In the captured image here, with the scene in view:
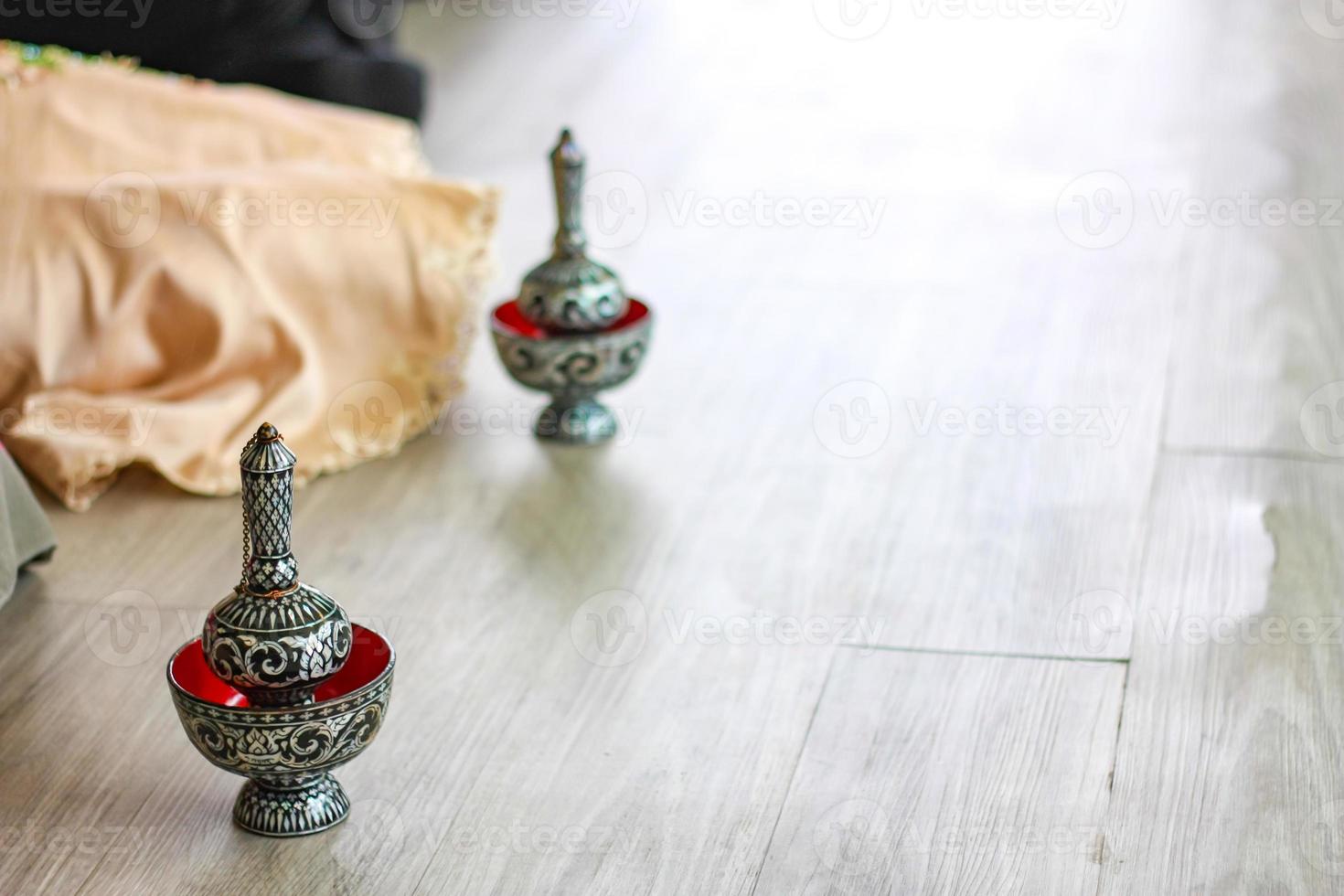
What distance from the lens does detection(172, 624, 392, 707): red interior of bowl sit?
1.36 m

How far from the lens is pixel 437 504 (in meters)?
2.05

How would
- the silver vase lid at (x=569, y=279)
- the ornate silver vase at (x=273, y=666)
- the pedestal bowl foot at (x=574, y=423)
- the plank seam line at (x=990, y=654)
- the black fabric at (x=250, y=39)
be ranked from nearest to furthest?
the ornate silver vase at (x=273, y=666) < the plank seam line at (x=990, y=654) < the silver vase lid at (x=569, y=279) < the pedestal bowl foot at (x=574, y=423) < the black fabric at (x=250, y=39)

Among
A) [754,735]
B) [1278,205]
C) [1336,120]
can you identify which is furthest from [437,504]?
[1336,120]

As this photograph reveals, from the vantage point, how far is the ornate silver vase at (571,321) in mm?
2086

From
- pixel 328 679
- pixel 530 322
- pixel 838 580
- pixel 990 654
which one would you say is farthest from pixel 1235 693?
pixel 530 322

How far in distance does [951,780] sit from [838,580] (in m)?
0.41

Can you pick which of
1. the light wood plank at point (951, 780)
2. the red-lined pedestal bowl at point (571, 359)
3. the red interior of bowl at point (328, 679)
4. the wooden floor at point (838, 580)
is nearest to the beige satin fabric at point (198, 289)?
the wooden floor at point (838, 580)

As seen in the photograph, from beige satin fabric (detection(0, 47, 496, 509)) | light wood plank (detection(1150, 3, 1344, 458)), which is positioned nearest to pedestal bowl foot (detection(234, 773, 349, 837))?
beige satin fabric (detection(0, 47, 496, 509))

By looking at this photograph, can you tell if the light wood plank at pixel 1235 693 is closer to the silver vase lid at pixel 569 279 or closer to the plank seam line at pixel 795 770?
the plank seam line at pixel 795 770

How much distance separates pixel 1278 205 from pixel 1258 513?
4.16ft

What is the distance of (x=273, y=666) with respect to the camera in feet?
4.17

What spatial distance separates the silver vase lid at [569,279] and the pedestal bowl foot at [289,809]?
2.73 feet

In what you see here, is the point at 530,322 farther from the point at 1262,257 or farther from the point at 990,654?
the point at 1262,257

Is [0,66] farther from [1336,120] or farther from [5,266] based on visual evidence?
[1336,120]
